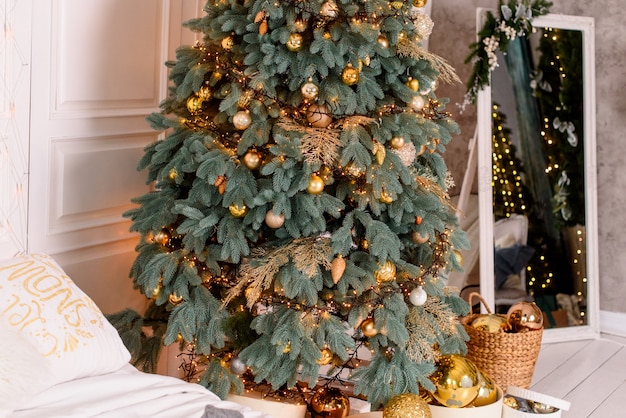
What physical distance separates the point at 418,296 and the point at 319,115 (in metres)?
0.61

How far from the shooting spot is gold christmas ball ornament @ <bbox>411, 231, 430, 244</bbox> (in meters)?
2.51

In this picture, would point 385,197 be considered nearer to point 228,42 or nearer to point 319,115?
point 319,115

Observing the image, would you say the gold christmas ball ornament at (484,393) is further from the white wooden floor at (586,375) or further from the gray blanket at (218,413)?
the gray blanket at (218,413)

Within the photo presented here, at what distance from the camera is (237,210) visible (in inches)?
94.0

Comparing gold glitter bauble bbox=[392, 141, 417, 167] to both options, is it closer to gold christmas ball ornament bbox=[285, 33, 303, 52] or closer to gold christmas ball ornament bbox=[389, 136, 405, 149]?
gold christmas ball ornament bbox=[389, 136, 405, 149]

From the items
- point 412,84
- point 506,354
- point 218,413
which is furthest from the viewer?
point 506,354

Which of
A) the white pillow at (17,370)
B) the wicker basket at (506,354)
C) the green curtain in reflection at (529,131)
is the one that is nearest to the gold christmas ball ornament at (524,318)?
the wicker basket at (506,354)

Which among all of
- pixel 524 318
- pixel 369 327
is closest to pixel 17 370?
pixel 369 327

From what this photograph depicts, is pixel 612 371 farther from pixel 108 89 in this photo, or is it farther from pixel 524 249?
pixel 108 89

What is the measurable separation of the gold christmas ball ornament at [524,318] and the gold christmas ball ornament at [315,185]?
4.59 ft

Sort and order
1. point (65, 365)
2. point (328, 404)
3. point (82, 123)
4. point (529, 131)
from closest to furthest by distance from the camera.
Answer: point (65, 365) → point (328, 404) → point (82, 123) → point (529, 131)

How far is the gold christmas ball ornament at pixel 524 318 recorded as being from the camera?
334cm

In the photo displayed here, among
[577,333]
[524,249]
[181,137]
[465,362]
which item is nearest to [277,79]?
[181,137]

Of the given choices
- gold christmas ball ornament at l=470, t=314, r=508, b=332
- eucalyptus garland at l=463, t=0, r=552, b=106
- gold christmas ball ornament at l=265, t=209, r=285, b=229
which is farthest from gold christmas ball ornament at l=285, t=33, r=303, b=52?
eucalyptus garland at l=463, t=0, r=552, b=106
